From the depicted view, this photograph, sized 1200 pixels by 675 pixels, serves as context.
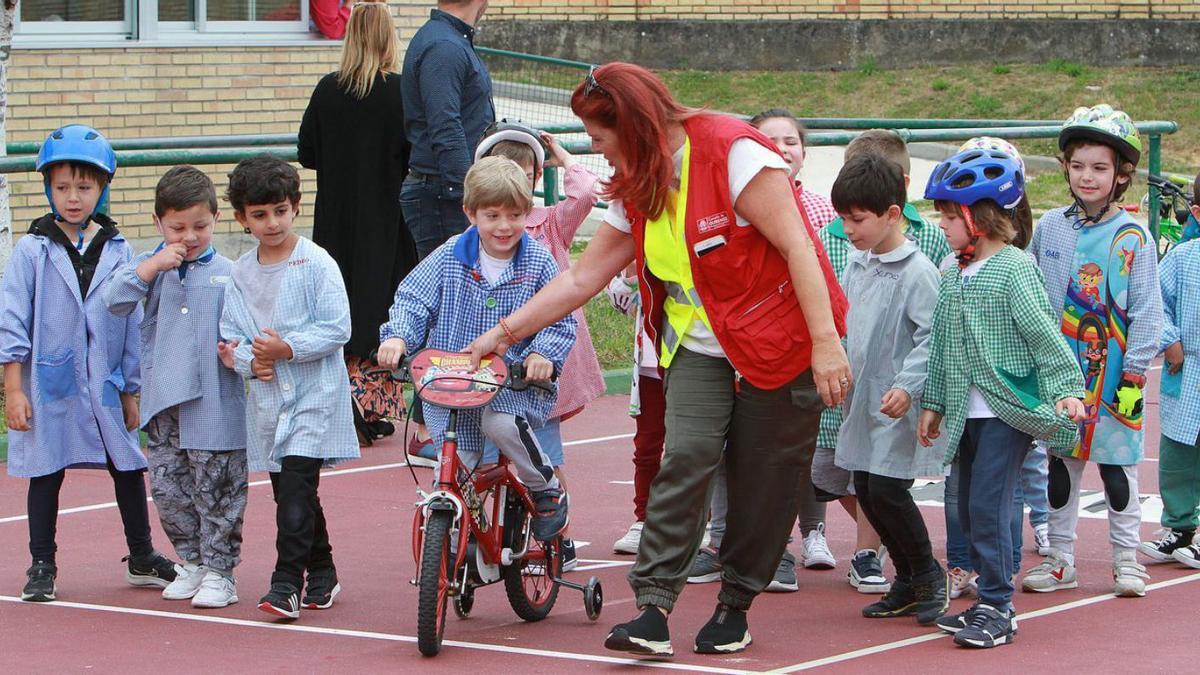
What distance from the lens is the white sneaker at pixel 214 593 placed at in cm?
680

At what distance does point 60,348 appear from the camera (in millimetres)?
7023

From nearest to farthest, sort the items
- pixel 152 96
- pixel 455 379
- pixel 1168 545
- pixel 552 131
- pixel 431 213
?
pixel 455 379 → pixel 1168 545 → pixel 431 213 → pixel 552 131 → pixel 152 96

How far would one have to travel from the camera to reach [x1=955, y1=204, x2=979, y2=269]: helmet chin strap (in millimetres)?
6324

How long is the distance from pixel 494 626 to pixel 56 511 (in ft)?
5.90

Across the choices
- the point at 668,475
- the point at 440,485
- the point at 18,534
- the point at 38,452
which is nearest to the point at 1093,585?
the point at 668,475

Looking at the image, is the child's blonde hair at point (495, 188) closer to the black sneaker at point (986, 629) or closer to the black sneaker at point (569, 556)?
the black sneaker at point (569, 556)

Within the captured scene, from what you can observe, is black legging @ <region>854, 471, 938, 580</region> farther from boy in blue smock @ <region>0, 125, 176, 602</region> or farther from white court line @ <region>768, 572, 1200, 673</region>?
boy in blue smock @ <region>0, 125, 176, 602</region>

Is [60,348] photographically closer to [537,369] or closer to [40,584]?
[40,584]

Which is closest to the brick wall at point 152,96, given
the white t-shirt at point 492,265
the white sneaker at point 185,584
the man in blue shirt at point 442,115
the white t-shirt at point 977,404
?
the man in blue shirt at point 442,115

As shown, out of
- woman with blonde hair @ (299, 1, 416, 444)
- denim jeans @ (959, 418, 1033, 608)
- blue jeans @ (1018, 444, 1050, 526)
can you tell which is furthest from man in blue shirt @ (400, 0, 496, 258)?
denim jeans @ (959, 418, 1033, 608)

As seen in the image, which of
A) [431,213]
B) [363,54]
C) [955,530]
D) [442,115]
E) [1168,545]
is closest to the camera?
[955,530]

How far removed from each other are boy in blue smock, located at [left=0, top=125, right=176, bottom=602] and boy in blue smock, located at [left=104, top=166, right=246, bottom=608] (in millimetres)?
190

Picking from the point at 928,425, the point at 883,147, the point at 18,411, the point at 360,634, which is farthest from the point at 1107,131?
the point at 18,411

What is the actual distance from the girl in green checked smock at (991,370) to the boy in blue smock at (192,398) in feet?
8.26
